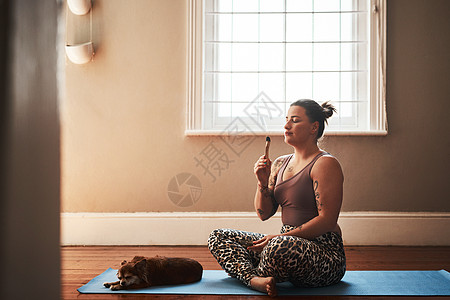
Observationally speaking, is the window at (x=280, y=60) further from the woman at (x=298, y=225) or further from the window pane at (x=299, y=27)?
the woman at (x=298, y=225)

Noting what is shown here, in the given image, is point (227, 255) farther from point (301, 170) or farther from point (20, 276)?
point (20, 276)

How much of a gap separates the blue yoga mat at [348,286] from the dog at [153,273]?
0.12ft

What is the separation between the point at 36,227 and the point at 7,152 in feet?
0.34

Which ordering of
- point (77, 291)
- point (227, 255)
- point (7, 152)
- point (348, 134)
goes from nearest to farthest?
point (7, 152) → point (77, 291) → point (227, 255) → point (348, 134)

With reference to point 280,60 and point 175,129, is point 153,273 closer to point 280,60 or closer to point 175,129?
point 175,129

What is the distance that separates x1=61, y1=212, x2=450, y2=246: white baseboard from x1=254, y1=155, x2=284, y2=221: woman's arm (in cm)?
106

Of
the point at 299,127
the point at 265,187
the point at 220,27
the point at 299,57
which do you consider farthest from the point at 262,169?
the point at 220,27

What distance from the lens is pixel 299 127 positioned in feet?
6.91

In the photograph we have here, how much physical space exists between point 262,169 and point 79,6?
2230 mm

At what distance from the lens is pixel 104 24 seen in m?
3.39

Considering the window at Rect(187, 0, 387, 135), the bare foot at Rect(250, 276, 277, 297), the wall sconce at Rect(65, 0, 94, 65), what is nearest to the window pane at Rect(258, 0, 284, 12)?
the window at Rect(187, 0, 387, 135)

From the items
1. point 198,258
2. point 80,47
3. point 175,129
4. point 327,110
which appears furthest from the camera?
point 175,129

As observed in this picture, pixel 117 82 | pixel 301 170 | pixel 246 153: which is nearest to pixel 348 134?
pixel 246 153

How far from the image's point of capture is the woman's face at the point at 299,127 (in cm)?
211
